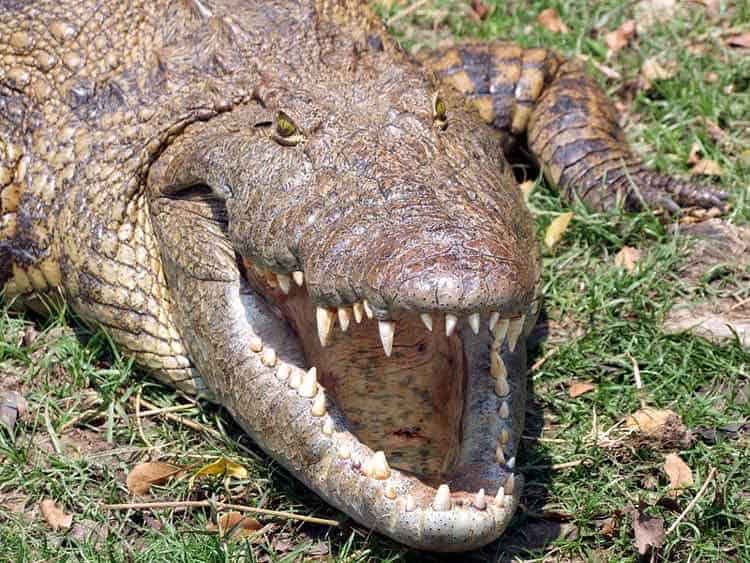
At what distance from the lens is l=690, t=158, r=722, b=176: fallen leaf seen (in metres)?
5.27

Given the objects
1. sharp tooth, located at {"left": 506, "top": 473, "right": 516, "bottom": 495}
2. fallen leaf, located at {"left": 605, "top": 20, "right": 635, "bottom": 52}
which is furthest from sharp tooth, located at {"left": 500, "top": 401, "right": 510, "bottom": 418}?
fallen leaf, located at {"left": 605, "top": 20, "right": 635, "bottom": 52}

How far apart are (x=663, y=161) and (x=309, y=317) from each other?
7.78ft

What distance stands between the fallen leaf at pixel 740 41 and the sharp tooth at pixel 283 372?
141 inches

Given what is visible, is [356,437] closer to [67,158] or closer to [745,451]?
[745,451]

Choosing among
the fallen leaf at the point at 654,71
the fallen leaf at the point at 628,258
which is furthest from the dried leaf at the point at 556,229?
the fallen leaf at the point at 654,71

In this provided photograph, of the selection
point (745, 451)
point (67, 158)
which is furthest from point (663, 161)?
point (67, 158)

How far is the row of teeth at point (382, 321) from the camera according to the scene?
2.97 meters

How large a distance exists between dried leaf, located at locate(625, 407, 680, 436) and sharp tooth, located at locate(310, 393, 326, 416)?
3.91 ft

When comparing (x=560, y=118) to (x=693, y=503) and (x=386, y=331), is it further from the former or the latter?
(x=386, y=331)

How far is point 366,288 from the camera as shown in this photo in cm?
307

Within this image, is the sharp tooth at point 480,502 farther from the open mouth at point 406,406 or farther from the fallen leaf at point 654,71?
the fallen leaf at point 654,71

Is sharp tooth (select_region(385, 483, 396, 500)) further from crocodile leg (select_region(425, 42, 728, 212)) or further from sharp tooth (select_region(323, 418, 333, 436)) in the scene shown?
crocodile leg (select_region(425, 42, 728, 212))

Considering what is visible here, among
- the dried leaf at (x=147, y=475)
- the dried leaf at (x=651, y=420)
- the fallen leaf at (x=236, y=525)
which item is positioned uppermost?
the dried leaf at (x=147, y=475)

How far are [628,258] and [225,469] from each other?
6.63ft
